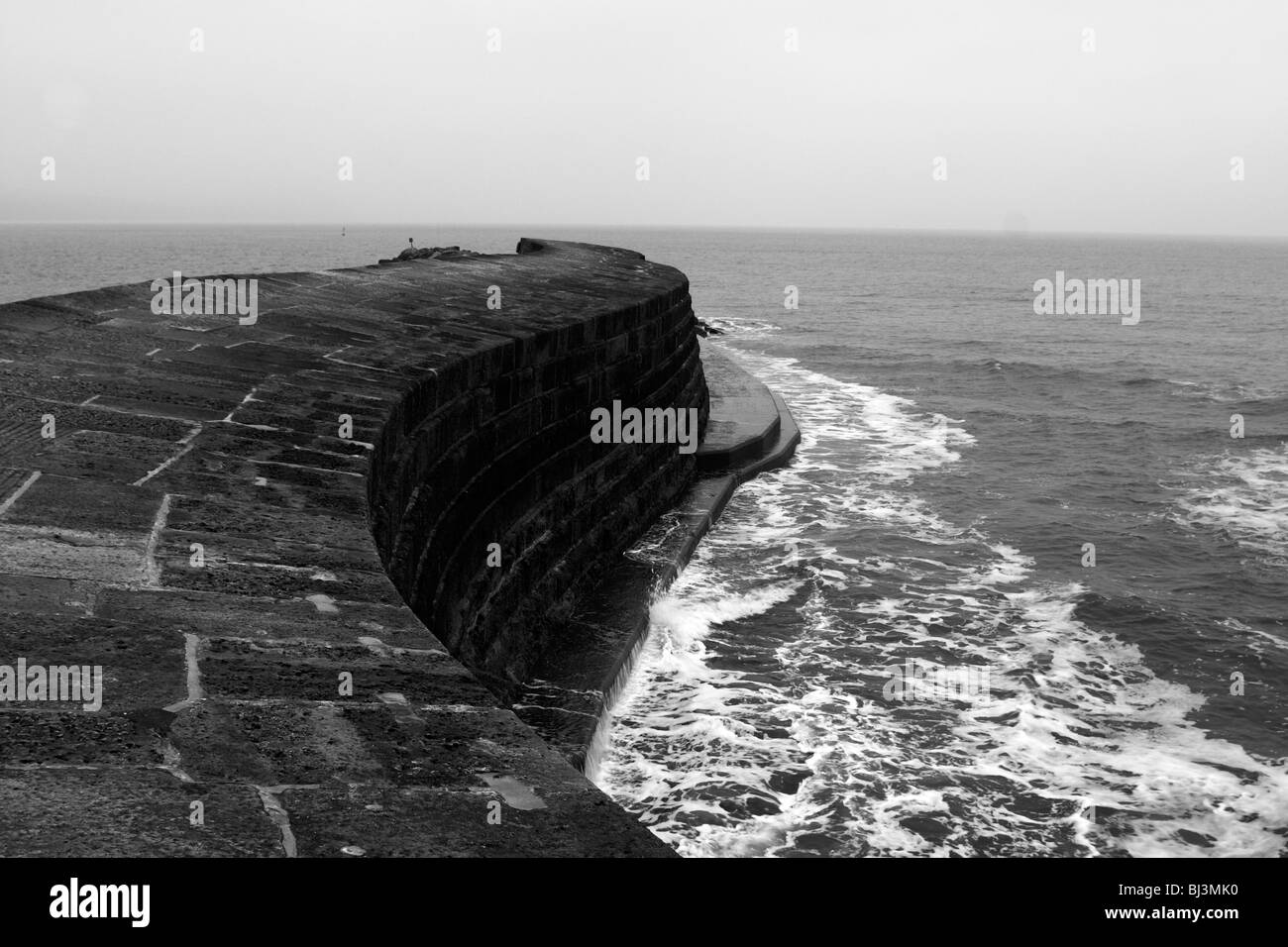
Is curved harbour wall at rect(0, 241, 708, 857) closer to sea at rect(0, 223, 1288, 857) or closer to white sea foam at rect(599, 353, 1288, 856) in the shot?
white sea foam at rect(599, 353, 1288, 856)

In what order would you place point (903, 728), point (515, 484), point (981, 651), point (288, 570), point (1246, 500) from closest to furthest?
1. point (288, 570)
2. point (903, 728)
3. point (515, 484)
4. point (981, 651)
5. point (1246, 500)

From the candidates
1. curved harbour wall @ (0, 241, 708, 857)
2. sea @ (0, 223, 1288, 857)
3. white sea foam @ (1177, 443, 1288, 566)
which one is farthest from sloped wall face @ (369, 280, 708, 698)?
white sea foam @ (1177, 443, 1288, 566)

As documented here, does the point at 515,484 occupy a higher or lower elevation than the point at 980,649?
higher

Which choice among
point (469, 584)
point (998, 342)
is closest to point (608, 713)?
point (469, 584)

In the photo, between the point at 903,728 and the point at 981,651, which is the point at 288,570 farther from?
the point at 981,651

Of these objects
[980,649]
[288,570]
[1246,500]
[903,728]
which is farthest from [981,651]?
[1246,500]

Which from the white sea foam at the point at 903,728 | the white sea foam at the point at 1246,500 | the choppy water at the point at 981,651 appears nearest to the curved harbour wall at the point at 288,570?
the white sea foam at the point at 903,728

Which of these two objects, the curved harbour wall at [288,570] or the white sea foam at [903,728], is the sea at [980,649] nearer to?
the white sea foam at [903,728]
